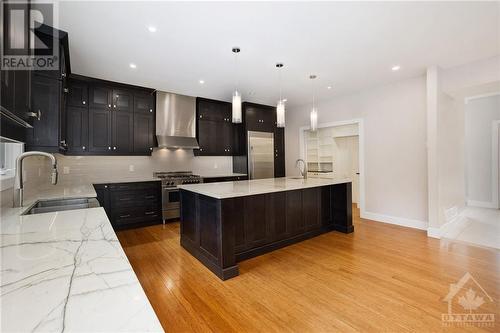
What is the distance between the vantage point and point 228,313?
6.23 feet

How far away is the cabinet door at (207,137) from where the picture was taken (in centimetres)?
532

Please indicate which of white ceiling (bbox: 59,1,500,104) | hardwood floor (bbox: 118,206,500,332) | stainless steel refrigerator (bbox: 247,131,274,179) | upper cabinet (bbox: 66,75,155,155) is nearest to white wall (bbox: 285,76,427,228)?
white ceiling (bbox: 59,1,500,104)

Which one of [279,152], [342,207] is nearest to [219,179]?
[279,152]

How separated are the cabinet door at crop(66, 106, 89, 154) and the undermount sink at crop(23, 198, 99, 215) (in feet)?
6.88

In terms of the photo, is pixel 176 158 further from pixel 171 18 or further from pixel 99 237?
pixel 99 237

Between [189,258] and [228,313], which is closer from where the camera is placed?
[228,313]

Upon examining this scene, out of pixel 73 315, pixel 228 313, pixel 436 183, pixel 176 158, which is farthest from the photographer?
pixel 176 158

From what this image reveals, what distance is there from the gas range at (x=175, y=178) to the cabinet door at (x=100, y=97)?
5.19 feet

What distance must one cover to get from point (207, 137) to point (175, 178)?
1301 mm

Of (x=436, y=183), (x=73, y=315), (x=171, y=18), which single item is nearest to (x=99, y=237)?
(x=73, y=315)

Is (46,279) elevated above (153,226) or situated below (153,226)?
above

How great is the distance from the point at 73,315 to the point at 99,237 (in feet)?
2.13

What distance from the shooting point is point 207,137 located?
5.43 meters

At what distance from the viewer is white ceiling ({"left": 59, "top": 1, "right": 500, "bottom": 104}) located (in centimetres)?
225
